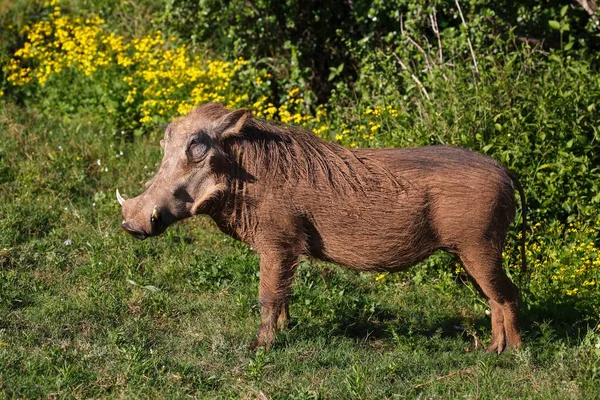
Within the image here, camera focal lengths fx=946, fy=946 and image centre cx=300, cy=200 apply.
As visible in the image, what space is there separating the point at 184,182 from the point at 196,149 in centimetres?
19

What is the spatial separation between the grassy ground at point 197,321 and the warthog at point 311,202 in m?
0.46

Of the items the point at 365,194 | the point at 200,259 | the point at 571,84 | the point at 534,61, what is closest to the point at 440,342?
the point at 365,194

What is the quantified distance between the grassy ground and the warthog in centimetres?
46

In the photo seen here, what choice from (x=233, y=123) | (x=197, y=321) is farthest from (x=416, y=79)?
(x=197, y=321)

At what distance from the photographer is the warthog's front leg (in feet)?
17.2

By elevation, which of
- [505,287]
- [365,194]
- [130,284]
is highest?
[365,194]

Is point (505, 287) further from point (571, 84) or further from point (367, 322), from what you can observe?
point (571, 84)

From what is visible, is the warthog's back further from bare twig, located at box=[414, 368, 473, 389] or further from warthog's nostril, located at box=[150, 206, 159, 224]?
warthog's nostril, located at box=[150, 206, 159, 224]

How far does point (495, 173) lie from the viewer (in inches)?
209

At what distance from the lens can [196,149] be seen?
5113mm

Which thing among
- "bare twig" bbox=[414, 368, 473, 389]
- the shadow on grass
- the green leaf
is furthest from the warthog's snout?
the green leaf

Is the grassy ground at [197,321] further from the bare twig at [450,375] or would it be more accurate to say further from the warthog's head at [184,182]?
the warthog's head at [184,182]

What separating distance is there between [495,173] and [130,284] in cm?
250

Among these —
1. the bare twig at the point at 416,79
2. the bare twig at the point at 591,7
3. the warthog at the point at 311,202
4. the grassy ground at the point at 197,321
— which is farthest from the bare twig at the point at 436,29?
the warthog at the point at 311,202
